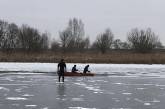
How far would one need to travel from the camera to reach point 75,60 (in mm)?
57844

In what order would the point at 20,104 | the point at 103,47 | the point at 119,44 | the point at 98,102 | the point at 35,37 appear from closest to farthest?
1. the point at 20,104
2. the point at 98,102
3. the point at 35,37
4. the point at 103,47
5. the point at 119,44

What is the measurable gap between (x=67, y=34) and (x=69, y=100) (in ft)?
294

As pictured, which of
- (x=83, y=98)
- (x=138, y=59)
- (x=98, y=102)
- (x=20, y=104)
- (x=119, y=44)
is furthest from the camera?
(x=119, y=44)

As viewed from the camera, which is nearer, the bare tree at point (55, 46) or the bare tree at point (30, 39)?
the bare tree at point (30, 39)

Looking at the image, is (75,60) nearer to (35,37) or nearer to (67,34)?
(35,37)

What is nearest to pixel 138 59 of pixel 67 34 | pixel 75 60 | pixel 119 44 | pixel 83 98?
pixel 75 60

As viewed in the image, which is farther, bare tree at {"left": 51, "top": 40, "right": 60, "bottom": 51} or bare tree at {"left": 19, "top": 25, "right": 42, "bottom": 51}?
bare tree at {"left": 51, "top": 40, "right": 60, "bottom": 51}

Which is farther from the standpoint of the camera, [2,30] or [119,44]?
[119,44]

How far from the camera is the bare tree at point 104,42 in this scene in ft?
337

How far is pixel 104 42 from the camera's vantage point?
344 ft

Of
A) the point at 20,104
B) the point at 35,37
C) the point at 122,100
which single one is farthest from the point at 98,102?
the point at 35,37

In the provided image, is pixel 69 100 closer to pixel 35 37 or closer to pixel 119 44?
pixel 35 37

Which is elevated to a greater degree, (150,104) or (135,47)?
(135,47)

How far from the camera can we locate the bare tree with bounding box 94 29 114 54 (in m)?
103
